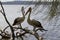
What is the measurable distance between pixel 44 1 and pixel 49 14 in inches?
2.5

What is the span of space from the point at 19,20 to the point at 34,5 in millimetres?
126

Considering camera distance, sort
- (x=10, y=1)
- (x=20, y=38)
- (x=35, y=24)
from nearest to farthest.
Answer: (x=35, y=24) < (x=20, y=38) < (x=10, y=1)

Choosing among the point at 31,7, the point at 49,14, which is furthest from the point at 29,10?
the point at 49,14

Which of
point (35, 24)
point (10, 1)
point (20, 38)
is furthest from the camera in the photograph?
point (10, 1)

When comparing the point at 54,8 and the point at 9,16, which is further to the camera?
the point at 9,16

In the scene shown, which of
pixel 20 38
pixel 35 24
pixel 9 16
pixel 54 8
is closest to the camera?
pixel 54 8

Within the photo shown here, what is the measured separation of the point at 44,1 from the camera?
0.73 meters

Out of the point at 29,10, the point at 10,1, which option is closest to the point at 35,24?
the point at 29,10

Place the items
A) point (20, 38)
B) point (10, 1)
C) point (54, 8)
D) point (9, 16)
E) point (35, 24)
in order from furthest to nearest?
point (9, 16) → point (10, 1) → point (20, 38) → point (35, 24) → point (54, 8)

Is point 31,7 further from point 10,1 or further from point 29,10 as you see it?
point 10,1

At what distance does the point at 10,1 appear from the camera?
1.34m

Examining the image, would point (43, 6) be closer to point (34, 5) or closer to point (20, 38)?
point (34, 5)

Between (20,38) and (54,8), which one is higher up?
(54,8)

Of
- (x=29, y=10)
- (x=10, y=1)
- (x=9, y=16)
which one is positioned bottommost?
(x=9, y=16)
